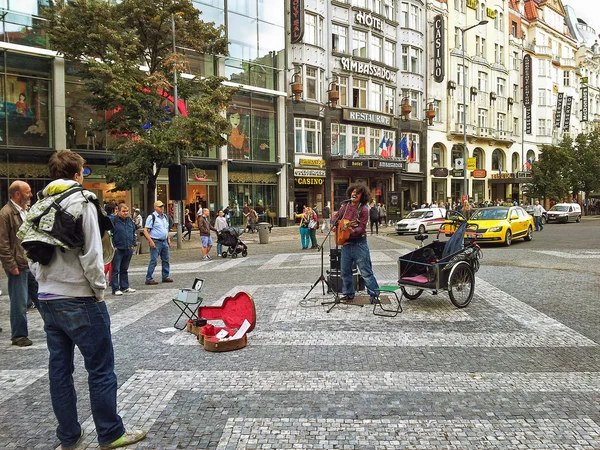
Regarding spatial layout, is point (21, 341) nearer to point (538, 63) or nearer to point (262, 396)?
point (262, 396)

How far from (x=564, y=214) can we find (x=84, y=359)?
40.0 metres

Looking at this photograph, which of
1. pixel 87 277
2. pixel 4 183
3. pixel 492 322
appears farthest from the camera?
pixel 4 183

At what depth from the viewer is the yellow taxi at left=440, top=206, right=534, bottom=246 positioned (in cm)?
1880

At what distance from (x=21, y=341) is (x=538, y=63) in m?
64.0

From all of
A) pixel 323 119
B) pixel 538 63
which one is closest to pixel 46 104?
pixel 323 119

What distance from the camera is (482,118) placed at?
163 feet

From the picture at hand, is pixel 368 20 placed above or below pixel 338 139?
above

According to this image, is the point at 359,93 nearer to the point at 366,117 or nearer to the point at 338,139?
the point at 366,117

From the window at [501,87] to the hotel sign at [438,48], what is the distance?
40.2 feet

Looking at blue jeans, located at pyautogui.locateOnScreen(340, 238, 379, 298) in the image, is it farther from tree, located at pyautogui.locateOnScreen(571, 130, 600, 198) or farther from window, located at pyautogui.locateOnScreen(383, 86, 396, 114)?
tree, located at pyautogui.locateOnScreen(571, 130, 600, 198)

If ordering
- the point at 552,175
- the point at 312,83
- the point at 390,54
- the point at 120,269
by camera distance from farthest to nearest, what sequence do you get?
1. the point at 552,175
2. the point at 390,54
3. the point at 312,83
4. the point at 120,269

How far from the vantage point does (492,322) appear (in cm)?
686

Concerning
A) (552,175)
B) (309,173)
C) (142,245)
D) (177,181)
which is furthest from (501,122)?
(142,245)

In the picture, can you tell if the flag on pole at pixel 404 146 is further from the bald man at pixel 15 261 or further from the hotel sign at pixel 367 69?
the bald man at pixel 15 261
